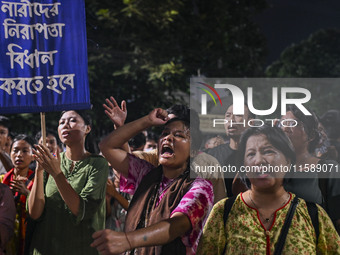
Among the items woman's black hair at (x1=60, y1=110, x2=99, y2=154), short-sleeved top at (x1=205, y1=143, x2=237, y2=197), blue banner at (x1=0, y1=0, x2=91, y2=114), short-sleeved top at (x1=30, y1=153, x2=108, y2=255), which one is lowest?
short-sleeved top at (x1=30, y1=153, x2=108, y2=255)

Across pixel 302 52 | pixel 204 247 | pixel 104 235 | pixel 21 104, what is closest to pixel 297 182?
pixel 204 247

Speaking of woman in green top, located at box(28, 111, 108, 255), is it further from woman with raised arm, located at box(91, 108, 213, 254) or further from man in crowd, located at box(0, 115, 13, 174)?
man in crowd, located at box(0, 115, 13, 174)

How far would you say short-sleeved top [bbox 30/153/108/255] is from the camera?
160 inches

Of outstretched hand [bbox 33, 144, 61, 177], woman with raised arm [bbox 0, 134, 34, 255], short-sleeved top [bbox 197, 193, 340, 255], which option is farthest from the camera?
woman with raised arm [bbox 0, 134, 34, 255]

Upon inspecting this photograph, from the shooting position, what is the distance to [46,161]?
12.4ft

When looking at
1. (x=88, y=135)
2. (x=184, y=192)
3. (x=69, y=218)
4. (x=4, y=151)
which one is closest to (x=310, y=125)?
(x=184, y=192)

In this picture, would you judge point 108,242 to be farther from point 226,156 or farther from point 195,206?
point 226,156

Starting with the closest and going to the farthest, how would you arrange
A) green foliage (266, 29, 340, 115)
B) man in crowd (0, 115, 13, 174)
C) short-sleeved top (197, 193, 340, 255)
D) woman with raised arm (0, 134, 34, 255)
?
short-sleeved top (197, 193, 340, 255), woman with raised arm (0, 134, 34, 255), man in crowd (0, 115, 13, 174), green foliage (266, 29, 340, 115)

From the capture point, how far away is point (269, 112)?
13.4 ft

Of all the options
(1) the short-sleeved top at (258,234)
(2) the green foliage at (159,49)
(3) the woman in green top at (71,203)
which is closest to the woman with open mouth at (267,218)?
(1) the short-sleeved top at (258,234)

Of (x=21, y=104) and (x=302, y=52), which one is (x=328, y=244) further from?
(x=302, y=52)

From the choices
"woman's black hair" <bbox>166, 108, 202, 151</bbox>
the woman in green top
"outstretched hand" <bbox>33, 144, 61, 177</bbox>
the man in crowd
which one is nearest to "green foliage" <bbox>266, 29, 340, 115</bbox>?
the man in crowd

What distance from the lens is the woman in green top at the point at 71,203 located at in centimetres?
399

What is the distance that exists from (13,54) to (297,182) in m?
2.15
